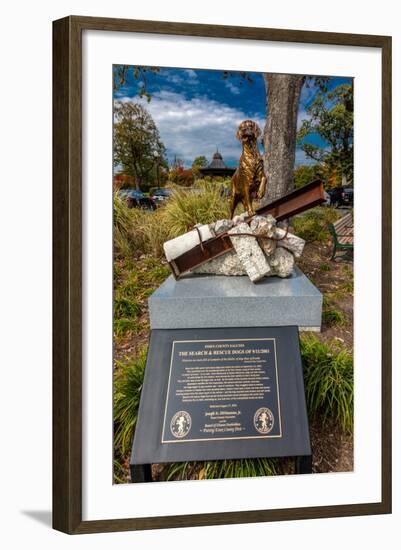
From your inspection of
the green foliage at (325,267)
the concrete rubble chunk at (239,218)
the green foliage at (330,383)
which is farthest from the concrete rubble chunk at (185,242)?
the green foliage at (330,383)

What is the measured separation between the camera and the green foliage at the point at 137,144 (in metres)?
3.51

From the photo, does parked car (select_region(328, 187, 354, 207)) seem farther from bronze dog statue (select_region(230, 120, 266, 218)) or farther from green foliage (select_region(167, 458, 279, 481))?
green foliage (select_region(167, 458, 279, 481))

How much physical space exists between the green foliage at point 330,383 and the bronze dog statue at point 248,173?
80 cm

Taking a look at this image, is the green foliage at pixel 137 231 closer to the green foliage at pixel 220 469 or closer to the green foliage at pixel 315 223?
the green foliage at pixel 315 223

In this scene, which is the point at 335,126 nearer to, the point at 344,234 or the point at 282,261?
the point at 344,234

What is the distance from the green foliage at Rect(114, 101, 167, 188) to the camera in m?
3.51

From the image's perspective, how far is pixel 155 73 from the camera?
3.52m

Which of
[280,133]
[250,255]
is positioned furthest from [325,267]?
[280,133]

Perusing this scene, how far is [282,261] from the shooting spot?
3881 mm

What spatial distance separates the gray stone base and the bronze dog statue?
1.41ft

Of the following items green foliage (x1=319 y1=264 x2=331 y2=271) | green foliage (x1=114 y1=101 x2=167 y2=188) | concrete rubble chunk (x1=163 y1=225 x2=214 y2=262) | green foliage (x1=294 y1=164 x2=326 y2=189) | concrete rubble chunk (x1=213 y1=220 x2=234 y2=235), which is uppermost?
green foliage (x1=114 y1=101 x2=167 y2=188)

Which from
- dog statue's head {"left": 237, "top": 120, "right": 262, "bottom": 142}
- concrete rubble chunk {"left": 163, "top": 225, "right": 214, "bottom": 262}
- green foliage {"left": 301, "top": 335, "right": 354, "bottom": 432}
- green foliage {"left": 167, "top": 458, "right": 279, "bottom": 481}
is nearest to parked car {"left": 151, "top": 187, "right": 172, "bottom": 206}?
concrete rubble chunk {"left": 163, "top": 225, "right": 214, "bottom": 262}
